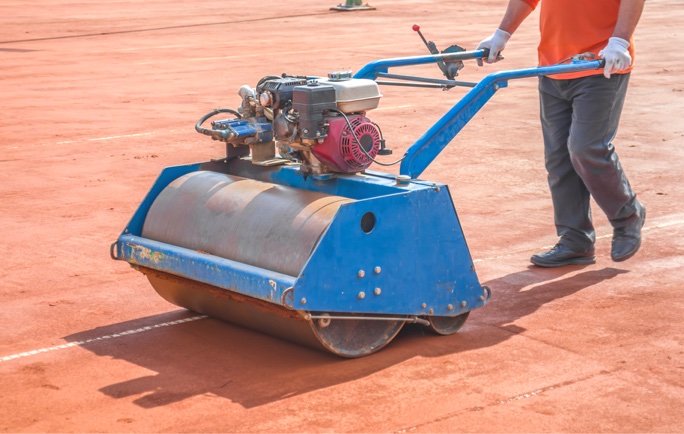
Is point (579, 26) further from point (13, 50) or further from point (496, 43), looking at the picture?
point (13, 50)

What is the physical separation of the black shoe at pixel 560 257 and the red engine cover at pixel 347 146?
174 centimetres

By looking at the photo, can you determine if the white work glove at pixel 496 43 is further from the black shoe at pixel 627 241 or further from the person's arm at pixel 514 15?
the black shoe at pixel 627 241

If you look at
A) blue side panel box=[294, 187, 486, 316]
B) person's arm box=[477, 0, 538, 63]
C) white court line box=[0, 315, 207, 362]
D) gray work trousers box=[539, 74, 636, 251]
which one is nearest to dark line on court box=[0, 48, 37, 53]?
person's arm box=[477, 0, 538, 63]

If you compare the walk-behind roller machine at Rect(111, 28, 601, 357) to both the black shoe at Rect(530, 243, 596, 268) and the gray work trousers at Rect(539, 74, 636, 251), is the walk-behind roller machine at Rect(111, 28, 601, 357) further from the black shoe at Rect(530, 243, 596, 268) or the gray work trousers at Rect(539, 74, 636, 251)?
the black shoe at Rect(530, 243, 596, 268)

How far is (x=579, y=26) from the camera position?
6.39m

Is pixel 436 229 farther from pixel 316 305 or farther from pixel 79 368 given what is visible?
pixel 79 368

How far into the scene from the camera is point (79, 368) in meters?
5.07

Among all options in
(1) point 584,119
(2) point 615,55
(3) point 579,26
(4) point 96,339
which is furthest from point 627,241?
(4) point 96,339

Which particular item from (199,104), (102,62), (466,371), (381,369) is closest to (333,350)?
(381,369)

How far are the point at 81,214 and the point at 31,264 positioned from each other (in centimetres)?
121

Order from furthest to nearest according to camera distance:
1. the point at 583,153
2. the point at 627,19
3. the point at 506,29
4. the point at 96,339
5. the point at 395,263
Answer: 1. the point at 506,29
2. the point at 583,153
3. the point at 627,19
4. the point at 96,339
5. the point at 395,263

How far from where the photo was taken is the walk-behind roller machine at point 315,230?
16.1ft

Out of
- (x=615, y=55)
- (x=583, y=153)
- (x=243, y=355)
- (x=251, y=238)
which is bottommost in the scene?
(x=243, y=355)

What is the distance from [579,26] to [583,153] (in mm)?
724
